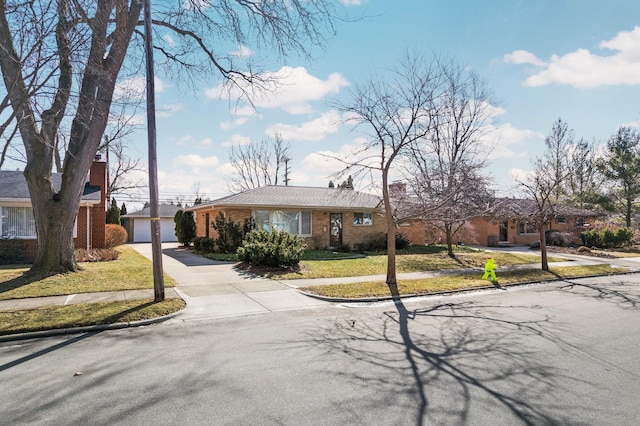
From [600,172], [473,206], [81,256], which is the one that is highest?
[600,172]

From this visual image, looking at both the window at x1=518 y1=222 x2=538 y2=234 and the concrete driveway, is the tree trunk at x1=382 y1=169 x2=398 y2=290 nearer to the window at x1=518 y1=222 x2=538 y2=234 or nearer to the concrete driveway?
the concrete driveway

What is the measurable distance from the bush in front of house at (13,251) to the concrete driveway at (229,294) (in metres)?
6.48

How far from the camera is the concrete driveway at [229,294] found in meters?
8.66

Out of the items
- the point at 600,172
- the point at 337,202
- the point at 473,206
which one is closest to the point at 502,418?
the point at 473,206

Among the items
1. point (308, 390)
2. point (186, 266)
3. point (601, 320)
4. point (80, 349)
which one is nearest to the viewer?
point (308, 390)

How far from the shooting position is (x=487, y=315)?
856cm

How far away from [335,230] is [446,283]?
11165mm

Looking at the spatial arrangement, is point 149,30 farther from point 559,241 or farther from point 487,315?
point 559,241

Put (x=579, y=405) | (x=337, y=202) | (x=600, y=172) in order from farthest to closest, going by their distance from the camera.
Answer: (x=600, y=172) → (x=337, y=202) → (x=579, y=405)

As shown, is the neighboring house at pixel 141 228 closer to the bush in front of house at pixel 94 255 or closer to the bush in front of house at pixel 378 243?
the bush in front of house at pixel 94 255

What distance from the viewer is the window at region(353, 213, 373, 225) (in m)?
23.8

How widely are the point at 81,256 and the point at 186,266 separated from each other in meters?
4.32

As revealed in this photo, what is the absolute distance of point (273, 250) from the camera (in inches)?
Answer: 557

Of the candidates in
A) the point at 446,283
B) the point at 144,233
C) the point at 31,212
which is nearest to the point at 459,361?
the point at 446,283
